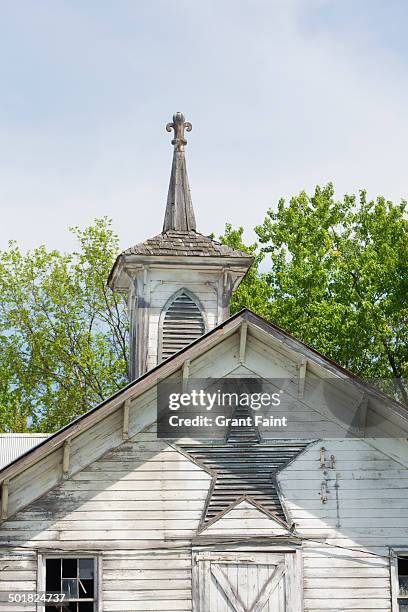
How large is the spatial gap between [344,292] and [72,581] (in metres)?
28.4

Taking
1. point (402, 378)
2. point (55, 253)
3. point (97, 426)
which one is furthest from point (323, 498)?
point (55, 253)

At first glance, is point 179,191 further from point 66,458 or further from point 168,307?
point 66,458

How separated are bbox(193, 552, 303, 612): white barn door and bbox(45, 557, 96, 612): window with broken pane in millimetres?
1481

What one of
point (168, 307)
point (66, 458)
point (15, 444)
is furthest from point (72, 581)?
point (15, 444)

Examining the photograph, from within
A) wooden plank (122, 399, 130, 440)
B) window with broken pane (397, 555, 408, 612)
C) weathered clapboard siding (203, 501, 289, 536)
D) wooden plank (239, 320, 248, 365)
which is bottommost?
window with broken pane (397, 555, 408, 612)

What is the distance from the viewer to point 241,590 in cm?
1653

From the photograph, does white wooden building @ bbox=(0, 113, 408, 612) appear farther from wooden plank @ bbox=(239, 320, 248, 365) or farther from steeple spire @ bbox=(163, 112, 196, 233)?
steeple spire @ bbox=(163, 112, 196, 233)

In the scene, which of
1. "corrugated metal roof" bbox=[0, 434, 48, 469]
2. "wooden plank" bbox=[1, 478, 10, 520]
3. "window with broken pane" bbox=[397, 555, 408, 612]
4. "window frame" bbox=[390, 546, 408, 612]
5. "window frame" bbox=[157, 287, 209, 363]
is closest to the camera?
"wooden plank" bbox=[1, 478, 10, 520]

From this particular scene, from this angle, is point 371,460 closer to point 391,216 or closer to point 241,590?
point 241,590

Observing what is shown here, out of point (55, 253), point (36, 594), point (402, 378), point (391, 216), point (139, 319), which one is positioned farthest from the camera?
point (55, 253)

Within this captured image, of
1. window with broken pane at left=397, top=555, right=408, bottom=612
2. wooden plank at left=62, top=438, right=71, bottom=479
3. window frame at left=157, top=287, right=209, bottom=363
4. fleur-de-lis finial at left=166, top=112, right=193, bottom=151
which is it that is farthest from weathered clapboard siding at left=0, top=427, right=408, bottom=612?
fleur-de-lis finial at left=166, top=112, right=193, bottom=151

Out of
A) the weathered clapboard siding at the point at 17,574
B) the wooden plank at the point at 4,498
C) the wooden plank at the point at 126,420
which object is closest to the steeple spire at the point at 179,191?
the wooden plank at the point at 126,420

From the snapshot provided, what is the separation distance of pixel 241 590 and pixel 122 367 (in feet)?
101

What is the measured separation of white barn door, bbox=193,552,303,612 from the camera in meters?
16.5
